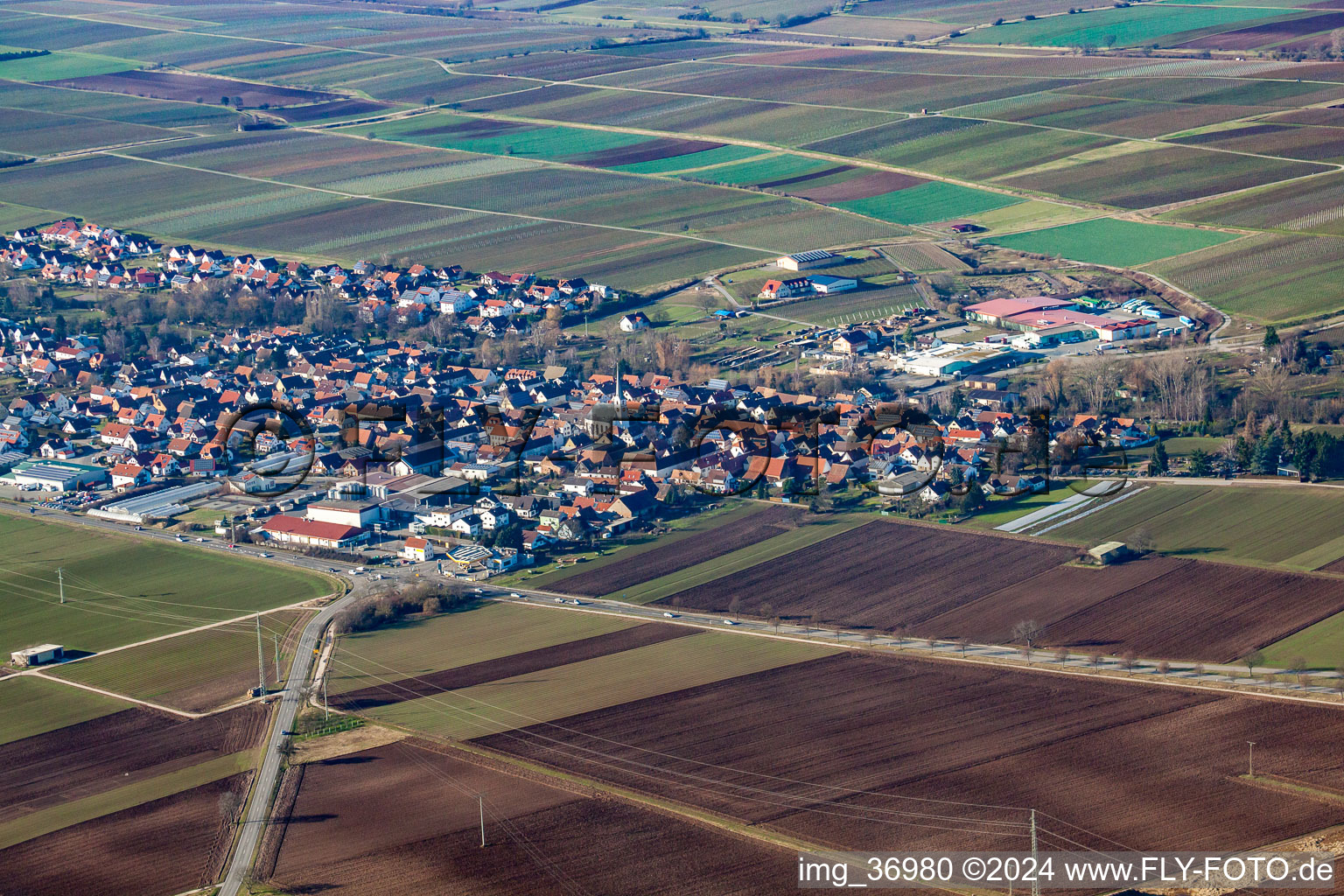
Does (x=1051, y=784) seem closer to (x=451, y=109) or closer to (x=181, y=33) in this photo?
(x=451, y=109)

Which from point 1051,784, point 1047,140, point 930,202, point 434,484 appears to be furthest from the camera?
point 1047,140

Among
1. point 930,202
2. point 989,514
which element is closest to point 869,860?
point 989,514

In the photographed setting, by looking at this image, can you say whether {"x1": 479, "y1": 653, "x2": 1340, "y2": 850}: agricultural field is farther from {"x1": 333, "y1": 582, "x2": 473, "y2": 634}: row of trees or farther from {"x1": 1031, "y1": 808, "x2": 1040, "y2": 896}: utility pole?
{"x1": 333, "y1": 582, "x2": 473, "y2": 634}: row of trees

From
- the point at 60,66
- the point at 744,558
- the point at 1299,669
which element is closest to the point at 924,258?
the point at 744,558

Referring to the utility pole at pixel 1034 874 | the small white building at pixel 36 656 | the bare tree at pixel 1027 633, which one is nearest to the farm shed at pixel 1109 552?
the bare tree at pixel 1027 633

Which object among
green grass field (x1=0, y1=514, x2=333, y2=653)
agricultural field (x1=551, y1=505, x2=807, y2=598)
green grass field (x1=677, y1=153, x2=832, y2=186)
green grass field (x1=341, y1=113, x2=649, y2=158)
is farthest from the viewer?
green grass field (x1=341, y1=113, x2=649, y2=158)

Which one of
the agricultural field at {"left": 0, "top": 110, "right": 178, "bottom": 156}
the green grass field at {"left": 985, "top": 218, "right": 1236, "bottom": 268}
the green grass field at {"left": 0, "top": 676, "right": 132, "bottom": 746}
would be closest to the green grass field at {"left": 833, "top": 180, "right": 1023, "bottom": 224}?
the green grass field at {"left": 985, "top": 218, "right": 1236, "bottom": 268}
